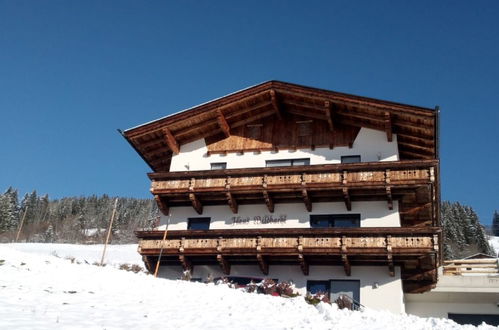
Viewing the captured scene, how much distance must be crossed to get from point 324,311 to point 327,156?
40.1 ft

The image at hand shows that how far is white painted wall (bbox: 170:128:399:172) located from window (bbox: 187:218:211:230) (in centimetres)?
285

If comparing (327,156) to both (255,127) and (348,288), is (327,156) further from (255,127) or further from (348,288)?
(348,288)

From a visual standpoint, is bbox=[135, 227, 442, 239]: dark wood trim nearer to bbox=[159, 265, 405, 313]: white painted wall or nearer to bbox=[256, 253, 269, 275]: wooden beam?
bbox=[256, 253, 269, 275]: wooden beam

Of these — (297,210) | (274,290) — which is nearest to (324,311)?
(274,290)

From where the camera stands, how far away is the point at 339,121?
25.5m

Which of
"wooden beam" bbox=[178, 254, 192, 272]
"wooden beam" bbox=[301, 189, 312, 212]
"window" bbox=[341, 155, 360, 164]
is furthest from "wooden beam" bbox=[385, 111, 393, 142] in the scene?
"wooden beam" bbox=[178, 254, 192, 272]

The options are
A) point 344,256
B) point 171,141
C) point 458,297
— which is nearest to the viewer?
point 344,256

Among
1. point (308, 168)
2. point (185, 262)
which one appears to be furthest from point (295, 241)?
point (185, 262)

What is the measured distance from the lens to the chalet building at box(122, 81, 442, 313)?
21453 millimetres

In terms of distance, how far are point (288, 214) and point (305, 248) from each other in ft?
9.59

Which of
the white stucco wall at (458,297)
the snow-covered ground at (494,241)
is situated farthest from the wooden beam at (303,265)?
the snow-covered ground at (494,241)

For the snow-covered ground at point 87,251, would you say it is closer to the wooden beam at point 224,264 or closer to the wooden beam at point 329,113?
the wooden beam at point 224,264

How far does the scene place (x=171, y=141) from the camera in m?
27.1

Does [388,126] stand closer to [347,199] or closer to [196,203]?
[347,199]
